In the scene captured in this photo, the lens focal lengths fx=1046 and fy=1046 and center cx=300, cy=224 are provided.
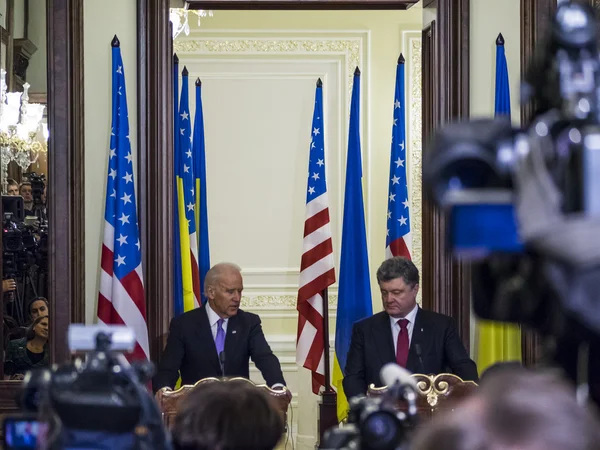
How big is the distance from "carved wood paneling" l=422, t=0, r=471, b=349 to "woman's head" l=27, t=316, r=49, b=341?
7.03 feet

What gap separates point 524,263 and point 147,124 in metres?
4.27

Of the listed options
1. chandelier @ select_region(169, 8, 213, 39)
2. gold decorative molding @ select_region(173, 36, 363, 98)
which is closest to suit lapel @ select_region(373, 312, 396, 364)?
chandelier @ select_region(169, 8, 213, 39)

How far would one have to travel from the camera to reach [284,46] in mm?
8586

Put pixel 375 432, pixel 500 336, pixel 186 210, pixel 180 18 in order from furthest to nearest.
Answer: pixel 180 18
pixel 186 210
pixel 500 336
pixel 375 432

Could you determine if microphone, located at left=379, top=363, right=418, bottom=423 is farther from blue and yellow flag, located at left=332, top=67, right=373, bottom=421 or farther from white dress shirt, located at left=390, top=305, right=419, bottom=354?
blue and yellow flag, located at left=332, top=67, right=373, bottom=421

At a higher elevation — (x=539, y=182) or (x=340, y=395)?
(x=539, y=182)

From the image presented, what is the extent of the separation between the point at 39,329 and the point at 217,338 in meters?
0.99

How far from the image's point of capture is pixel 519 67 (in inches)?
223

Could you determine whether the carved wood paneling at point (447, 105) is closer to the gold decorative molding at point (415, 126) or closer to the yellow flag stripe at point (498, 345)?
the yellow flag stripe at point (498, 345)

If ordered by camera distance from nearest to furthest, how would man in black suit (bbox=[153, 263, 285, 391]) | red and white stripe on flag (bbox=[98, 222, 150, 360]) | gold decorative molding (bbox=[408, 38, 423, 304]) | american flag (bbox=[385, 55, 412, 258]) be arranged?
man in black suit (bbox=[153, 263, 285, 391]), red and white stripe on flag (bbox=[98, 222, 150, 360]), american flag (bbox=[385, 55, 412, 258]), gold decorative molding (bbox=[408, 38, 423, 304])

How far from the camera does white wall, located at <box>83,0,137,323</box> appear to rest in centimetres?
568

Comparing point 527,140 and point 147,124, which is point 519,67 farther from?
point 527,140

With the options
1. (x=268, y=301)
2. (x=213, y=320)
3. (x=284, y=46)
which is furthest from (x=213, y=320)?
(x=284, y=46)

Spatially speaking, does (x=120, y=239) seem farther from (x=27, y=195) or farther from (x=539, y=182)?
(x=539, y=182)
